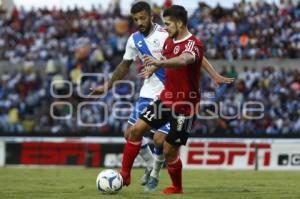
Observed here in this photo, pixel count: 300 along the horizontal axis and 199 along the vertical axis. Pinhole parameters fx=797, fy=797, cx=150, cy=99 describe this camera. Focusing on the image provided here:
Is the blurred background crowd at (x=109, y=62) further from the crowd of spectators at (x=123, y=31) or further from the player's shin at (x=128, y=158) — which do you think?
the player's shin at (x=128, y=158)

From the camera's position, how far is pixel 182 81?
10.4 metres

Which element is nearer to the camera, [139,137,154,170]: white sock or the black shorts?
the black shorts

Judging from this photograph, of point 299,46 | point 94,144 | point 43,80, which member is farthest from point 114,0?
point 94,144

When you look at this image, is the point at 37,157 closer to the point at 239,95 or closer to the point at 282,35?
the point at 239,95

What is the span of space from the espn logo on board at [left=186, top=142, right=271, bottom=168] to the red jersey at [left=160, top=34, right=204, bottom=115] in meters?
11.8

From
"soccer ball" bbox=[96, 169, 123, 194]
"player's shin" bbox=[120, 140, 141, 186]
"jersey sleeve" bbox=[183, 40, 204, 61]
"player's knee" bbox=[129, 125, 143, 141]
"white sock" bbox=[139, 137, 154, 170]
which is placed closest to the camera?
"jersey sleeve" bbox=[183, 40, 204, 61]

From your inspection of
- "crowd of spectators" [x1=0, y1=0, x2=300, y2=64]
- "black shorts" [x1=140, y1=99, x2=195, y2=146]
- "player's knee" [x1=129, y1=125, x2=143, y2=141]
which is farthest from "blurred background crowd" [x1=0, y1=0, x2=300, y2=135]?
"black shorts" [x1=140, y1=99, x2=195, y2=146]

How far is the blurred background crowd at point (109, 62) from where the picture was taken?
24641 millimetres

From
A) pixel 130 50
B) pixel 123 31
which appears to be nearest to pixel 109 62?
pixel 123 31

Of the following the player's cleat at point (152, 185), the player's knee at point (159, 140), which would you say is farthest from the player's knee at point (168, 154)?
the player's cleat at point (152, 185)

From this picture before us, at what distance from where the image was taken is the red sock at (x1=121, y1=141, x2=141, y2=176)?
11.0m

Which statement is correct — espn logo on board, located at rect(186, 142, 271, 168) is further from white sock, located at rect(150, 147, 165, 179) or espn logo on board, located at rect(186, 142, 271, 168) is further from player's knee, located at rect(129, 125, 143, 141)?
player's knee, located at rect(129, 125, 143, 141)

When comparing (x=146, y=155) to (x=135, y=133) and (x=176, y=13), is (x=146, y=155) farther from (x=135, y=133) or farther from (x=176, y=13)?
(x=176, y=13)

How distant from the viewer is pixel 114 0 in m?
33.0
